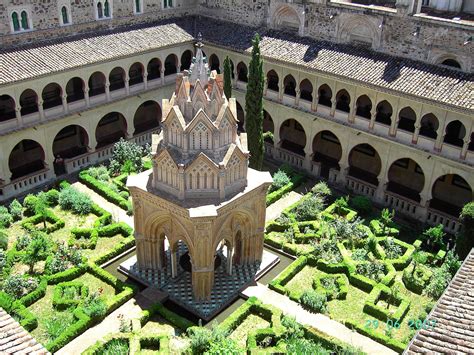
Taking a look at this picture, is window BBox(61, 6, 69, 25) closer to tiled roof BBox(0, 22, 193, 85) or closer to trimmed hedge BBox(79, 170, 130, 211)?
tiled roof BBox(0, 22, 193, 85)

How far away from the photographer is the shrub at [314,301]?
73.6 ft

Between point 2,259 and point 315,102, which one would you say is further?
point 315,102

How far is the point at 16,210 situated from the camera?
28453mm

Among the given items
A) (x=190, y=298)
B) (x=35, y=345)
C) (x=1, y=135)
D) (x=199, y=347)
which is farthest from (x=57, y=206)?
(x=35, y=345)

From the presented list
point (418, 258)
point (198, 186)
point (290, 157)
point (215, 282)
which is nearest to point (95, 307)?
point (215, 282)

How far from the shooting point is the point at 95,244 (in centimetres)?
2652

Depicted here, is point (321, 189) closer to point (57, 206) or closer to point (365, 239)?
point (365, 239)

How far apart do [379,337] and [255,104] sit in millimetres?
15067

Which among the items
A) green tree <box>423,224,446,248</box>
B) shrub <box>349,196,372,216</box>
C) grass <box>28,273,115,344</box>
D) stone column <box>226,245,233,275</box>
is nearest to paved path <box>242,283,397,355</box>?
stone column <box>226,245,233,275</box>

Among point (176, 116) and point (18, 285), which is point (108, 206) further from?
point (176, 116)

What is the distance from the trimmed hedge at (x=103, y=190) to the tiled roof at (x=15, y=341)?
60.5ft

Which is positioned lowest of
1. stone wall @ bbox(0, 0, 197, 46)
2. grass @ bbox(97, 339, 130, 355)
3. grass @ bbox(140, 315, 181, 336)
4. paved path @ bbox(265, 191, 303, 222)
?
grass @ bbox(140, 315, 181, 336)

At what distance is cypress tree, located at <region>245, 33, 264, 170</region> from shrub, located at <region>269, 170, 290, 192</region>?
104 inches

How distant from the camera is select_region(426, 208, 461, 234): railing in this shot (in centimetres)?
2875
